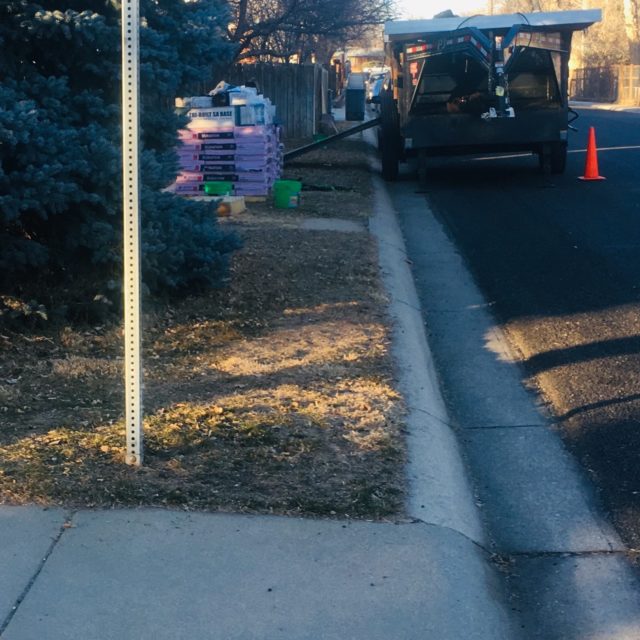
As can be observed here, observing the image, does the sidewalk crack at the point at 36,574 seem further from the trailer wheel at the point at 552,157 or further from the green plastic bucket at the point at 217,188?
the trailer wheel at the point at 552,157

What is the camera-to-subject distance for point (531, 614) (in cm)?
402

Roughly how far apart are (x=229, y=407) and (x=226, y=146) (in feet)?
29.7

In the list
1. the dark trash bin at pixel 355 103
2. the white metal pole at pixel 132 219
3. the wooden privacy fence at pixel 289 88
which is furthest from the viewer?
the dark trash bin at pixel 355 103

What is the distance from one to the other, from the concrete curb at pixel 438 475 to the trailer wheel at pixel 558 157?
10.3 metres

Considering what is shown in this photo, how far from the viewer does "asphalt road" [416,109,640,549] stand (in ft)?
19.0

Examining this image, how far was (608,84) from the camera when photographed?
215 feet

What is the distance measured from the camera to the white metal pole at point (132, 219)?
14.4 ft

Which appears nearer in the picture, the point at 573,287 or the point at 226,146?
the point at 573,287

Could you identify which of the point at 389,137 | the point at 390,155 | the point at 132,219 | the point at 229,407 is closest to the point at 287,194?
the point at 389,137

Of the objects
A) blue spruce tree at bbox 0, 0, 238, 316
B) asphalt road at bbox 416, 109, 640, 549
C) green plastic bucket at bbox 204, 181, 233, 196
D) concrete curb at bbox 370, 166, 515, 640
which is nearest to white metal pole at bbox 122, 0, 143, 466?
concrete curb at bbox 370, 166, 515, 640

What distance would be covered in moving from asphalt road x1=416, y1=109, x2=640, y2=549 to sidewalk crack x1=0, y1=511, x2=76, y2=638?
8.27ft

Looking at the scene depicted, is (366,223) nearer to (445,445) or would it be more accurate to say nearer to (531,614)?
(445,445)

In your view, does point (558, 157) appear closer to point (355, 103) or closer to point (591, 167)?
point (591, 167)

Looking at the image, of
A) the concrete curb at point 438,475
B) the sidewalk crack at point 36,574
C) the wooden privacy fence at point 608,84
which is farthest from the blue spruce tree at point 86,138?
the wooden privacy fence at point 608,84
